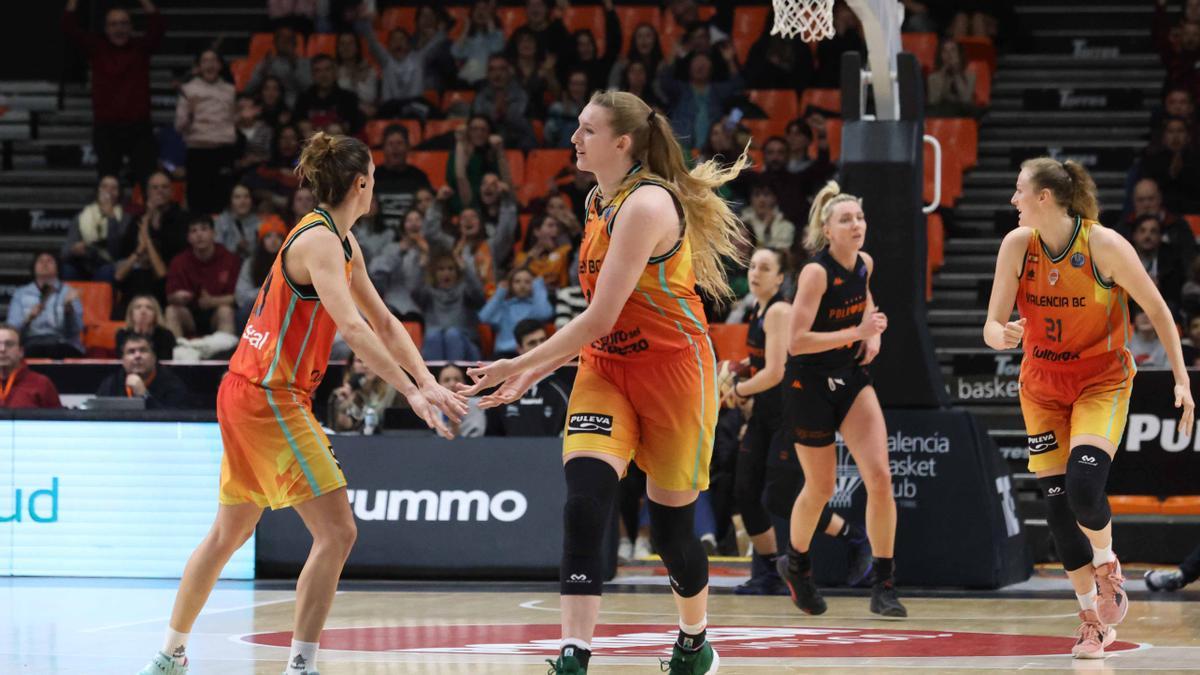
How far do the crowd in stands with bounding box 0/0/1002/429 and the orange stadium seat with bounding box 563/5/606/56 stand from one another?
26mm

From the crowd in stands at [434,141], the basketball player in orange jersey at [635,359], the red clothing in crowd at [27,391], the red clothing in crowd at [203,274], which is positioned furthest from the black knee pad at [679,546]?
the red clothing in crowd at [203,274]

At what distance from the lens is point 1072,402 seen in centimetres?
733

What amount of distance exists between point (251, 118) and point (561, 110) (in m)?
3.01

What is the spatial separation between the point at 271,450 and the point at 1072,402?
11.5 ft

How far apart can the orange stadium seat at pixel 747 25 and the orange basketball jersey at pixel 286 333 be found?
463 inches

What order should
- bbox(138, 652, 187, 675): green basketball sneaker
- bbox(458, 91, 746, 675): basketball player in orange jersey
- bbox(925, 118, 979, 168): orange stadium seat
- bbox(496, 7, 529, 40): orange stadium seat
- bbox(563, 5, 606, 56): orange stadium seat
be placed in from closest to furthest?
bbox(458, 91, 746, 675): basketball player in orange jersey, bbox(138, 652, 187, 675): green basketball sneaker, bbox(925, 118, 979, 168): orange stadium seat, bbox(563, 5, 606, 56): orange stadium seat, bbox(496, 7, 529, 40): orange stadium seat

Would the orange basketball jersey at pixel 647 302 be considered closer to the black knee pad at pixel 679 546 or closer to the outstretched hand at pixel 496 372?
the outstretched hand at pixel 496 372

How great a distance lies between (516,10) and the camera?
17.6m

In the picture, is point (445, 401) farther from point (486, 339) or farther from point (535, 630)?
point (486, 339)

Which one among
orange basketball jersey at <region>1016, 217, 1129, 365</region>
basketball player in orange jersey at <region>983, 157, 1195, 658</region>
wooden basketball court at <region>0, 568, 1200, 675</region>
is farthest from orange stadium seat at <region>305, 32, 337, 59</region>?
orange basketball jersey at <region>1016, 217, 1129, 365</region>

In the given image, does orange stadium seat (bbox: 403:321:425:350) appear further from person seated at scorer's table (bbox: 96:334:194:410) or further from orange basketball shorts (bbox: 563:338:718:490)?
orange basketball shorts (bbox: 563:338:718:490)

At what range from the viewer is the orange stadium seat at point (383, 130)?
A: 53.8ft

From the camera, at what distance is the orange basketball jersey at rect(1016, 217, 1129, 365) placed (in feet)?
23.7

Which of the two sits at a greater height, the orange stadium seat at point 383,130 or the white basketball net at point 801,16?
the white basketball net at point 801,16
